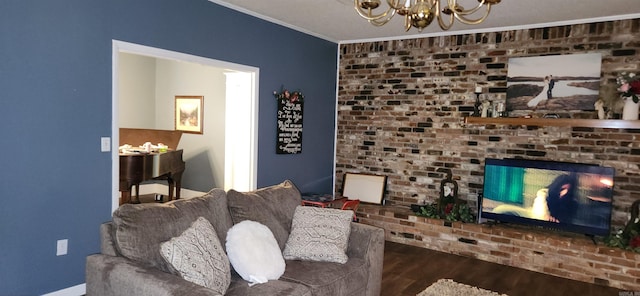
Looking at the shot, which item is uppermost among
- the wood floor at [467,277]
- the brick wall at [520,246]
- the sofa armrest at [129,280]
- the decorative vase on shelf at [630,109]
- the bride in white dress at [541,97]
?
the bride in white dress at [541,97]

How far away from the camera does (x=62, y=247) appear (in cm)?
308

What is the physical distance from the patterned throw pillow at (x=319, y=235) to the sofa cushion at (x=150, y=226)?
649mm

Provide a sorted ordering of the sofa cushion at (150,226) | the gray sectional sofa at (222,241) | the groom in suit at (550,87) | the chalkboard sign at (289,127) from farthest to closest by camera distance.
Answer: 1. the chalkboard sign at (289,127)
2. the groom in suit at (550,87)
3. the sofa cushion at (150,226)
4. the gray sectional sofa at (222,241)

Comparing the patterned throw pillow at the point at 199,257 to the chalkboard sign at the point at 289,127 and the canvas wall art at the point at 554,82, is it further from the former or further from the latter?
the canvas wall art at the point at 554,82

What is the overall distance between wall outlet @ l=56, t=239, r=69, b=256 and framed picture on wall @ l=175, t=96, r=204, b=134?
147 inches

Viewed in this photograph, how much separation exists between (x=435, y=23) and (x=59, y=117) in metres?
3.62

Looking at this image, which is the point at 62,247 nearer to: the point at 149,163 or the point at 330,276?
the point at 330,276

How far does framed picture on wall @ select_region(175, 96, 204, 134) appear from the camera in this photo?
22.0ft

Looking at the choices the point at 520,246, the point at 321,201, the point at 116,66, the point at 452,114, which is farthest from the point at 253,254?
the point at 452,114

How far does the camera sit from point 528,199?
4.43 metres

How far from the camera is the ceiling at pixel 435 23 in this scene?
12.5 feet

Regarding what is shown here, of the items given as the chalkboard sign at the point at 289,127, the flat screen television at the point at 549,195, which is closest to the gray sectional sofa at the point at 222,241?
the chalkboard sign at the point at 289,127

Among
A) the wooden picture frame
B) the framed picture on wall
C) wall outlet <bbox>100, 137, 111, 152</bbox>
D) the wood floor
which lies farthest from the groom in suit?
the framed picture on wall

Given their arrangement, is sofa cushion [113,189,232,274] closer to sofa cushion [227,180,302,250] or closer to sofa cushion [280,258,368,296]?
sofa cushion [227,180,302,250]
